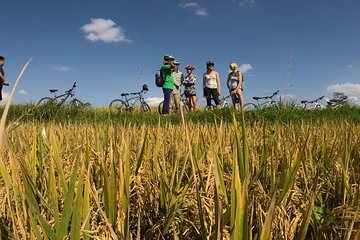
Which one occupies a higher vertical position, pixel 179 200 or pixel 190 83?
pixel 190 83

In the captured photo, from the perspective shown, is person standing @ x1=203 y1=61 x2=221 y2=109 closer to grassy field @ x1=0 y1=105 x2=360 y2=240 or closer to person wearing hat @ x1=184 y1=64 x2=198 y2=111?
person wearing hat @ x1=184 y1=64 x2=198 y2=111

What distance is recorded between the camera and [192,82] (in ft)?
36.9

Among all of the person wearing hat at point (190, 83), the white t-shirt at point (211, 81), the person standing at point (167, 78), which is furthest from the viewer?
the person wearing hat at point (190, 83)

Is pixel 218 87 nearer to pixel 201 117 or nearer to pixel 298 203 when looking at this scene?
pixel 201 117

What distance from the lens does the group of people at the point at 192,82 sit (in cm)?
902

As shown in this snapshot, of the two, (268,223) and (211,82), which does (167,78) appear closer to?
(211,82)

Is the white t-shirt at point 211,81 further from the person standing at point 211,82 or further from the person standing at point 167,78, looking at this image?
the person standing at point 167,78

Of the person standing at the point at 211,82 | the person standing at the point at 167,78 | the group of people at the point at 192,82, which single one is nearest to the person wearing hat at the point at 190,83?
the group of people at the point at 192,82

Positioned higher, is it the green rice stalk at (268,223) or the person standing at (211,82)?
the person standing at (211,82)

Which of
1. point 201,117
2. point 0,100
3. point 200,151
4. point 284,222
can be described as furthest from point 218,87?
point 284,222

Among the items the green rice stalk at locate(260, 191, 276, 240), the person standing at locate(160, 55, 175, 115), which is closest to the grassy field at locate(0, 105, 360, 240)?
the green rice stalk at locate(260, 191, 276, 240)

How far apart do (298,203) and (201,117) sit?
6.51 meters

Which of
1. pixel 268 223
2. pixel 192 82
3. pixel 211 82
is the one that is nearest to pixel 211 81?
pixel 211 82

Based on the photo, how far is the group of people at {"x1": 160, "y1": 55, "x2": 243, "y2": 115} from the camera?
9023 millimetres
